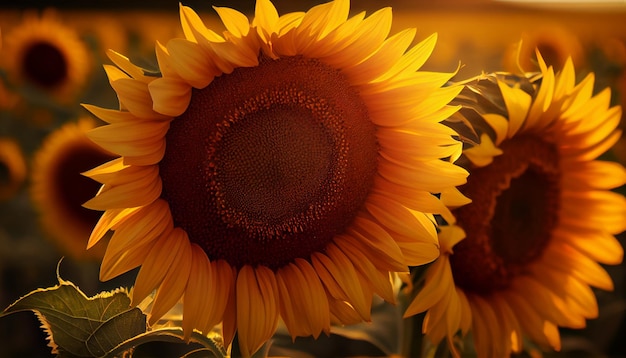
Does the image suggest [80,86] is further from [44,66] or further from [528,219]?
[528,219]

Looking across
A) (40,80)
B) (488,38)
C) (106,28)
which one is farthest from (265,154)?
(488,38)

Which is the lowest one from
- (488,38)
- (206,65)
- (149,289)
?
(488,38)

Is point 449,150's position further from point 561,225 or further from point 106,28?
point 106,28

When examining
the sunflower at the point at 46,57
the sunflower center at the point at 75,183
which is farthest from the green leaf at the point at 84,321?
the sunflower at the point at 46,57

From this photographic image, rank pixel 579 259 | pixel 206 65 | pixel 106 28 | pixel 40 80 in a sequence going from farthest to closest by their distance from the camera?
pixel 106 28 → pixel 40 80 → pixel 579 259 → pixel 206 65

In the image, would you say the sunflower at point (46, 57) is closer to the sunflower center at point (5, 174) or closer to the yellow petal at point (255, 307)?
the sunflower center at point (5, 174)

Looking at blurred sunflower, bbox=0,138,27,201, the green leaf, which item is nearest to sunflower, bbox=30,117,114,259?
blurred sunflower, bbox=0,138,27,201
